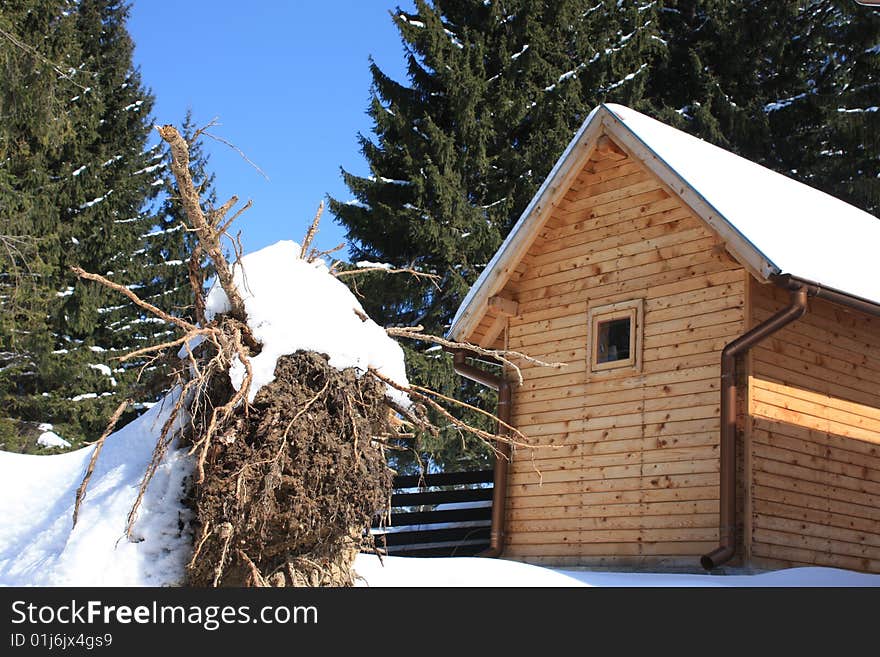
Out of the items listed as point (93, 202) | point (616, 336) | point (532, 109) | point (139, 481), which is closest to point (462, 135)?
point (532, 109)

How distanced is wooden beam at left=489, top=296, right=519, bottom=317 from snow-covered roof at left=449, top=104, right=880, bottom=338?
105 millimetres

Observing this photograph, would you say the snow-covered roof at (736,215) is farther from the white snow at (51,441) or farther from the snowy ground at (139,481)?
the white snow at (51,441)

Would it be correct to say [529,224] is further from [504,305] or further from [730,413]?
[730,413]

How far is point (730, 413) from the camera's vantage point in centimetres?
981

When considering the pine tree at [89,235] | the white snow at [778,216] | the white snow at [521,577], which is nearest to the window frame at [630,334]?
the white snow at [778,216]

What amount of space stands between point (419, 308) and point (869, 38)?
13050mm

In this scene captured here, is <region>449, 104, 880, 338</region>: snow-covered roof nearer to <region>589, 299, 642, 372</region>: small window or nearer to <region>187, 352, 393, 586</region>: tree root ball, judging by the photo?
<region>589, 299, 642, 372</region>: small window

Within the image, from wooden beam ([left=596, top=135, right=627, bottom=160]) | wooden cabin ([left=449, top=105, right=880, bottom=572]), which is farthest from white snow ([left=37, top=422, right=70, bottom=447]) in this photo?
wooden beam ([left=596, top=135, right=627, bottom=160])

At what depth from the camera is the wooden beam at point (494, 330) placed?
13.1m

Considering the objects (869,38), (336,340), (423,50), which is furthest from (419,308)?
(336,340)

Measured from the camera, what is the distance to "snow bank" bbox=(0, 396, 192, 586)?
5.24 m

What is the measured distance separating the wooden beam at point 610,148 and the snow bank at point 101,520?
760 cm
